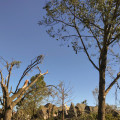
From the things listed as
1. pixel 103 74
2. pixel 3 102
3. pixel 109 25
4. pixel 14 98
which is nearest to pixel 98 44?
pixel 109 25

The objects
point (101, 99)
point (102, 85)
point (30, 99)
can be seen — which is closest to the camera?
point (101, 99)

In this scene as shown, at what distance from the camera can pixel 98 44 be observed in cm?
827

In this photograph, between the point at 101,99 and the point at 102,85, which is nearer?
the point at 101,99

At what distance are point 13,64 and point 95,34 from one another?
6470 mm

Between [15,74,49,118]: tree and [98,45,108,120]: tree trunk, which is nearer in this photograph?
[98,45,108,120]: tree trunk

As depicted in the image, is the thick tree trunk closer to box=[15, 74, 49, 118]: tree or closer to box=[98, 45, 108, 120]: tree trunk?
box=[98, 45, 108, 120]: tree trunk

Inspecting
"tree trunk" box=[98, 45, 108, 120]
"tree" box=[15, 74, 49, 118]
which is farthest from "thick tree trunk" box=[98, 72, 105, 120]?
"tree" box=[15, 74, 49, 118]

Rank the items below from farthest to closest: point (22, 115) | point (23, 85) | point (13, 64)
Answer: point (22, 115) → point (13, 64) → point (23, 85)

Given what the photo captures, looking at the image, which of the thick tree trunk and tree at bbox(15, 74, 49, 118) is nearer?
the thick tree trunk

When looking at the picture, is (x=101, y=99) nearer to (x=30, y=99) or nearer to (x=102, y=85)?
(x=102, y=85)

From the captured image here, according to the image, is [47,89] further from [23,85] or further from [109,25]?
[109,25]

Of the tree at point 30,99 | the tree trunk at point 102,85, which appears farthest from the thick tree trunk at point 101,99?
the tree at point 30,99

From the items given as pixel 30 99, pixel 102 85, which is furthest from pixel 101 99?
pixel 30 99

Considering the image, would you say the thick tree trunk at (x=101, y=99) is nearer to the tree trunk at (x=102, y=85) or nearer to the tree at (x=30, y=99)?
the tree trunk at (x=102, y=85)
